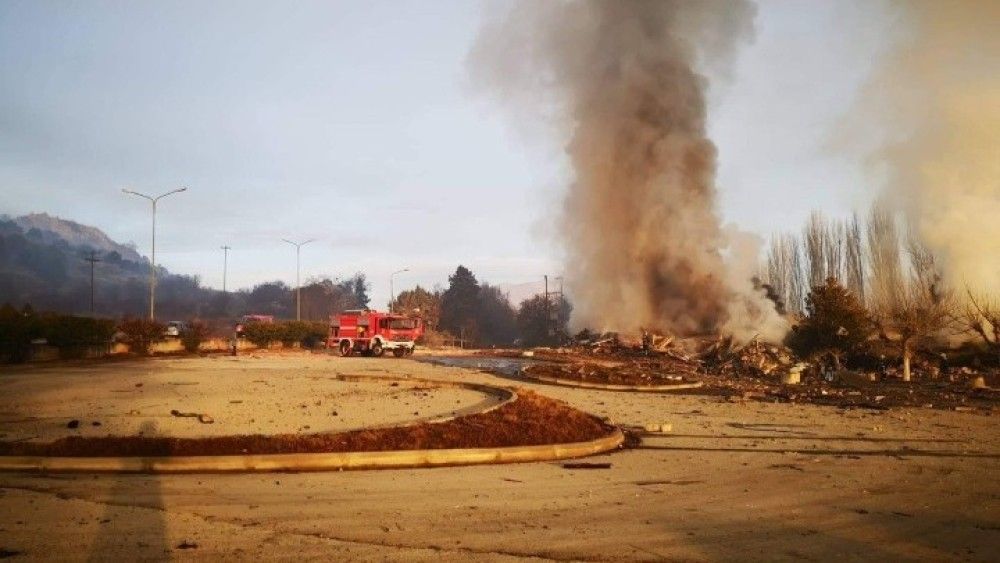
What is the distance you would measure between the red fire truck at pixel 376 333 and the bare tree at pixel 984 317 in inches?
1065

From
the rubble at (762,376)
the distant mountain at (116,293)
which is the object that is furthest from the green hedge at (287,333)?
the distant mountain at (116,293)

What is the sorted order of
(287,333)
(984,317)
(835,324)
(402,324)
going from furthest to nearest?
(287,333) → (402,324) → (835,324) → (984,317)

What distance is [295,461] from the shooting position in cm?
A: 808

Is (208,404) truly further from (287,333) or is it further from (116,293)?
(116,293)

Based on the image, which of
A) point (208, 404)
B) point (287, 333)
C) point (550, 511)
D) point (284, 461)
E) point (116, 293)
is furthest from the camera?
Result: point (116, 293)

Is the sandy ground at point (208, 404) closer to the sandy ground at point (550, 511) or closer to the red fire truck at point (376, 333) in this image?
the sandy ground at point (550, 511)

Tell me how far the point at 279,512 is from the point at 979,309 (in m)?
32.0

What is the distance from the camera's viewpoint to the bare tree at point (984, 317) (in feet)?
94.5

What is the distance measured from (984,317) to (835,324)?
6207mm

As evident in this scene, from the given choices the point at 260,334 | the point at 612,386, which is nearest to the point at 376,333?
the point at 260,334

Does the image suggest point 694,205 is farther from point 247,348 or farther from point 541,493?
point 541,493

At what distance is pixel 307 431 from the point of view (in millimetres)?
10039

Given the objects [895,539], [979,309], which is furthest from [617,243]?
[895,539]

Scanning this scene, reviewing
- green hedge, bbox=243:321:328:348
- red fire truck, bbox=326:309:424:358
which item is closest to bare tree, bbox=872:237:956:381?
red fire truck, bbox=326:309:424:358
